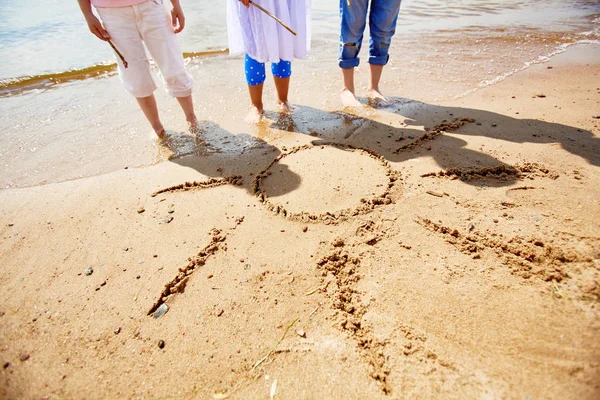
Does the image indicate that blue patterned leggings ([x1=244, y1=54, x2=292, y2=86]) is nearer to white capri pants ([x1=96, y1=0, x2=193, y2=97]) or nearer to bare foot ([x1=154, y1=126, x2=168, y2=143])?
white capri pants ([x1=96, y1=0, x2=193, y2=97])

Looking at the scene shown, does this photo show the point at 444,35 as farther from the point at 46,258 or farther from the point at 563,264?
the point at 46,258

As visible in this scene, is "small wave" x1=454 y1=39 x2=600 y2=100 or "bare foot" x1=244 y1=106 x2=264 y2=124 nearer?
"bare foot" x1=244 y1=106 x2=264 y2=124

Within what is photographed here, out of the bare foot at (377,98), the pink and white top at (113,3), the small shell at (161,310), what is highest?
the pink and white top at (113,3)

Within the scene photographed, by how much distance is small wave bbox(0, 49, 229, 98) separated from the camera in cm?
422

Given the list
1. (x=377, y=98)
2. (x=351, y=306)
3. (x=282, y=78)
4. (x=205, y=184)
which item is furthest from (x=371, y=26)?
(x=351, y=306)

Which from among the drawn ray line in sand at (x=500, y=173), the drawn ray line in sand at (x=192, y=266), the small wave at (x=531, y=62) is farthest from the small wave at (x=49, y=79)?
the small wave at (x=531, y=62)

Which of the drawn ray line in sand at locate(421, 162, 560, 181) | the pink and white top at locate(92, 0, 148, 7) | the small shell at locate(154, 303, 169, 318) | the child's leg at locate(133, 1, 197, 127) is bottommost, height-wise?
the small shell at locate(154, 303, 169, 318)

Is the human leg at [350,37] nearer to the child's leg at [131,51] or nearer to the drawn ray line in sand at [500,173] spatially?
the drawn ray line in sand at [500,173]

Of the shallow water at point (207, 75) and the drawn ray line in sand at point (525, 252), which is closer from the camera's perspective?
the drawn ray line in sand at point (525, 252)

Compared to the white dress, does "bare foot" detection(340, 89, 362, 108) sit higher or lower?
lower

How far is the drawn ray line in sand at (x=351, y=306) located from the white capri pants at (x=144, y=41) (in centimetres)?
210

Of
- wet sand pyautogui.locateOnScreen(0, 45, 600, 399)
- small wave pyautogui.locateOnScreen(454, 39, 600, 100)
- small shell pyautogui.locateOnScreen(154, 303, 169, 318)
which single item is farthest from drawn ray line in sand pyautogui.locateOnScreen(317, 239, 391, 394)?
small wave pyautogui.locateOnScreen(454, 39, 600, 100)

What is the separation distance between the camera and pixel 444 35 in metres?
5.54

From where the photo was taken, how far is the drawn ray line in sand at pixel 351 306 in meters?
1.17
